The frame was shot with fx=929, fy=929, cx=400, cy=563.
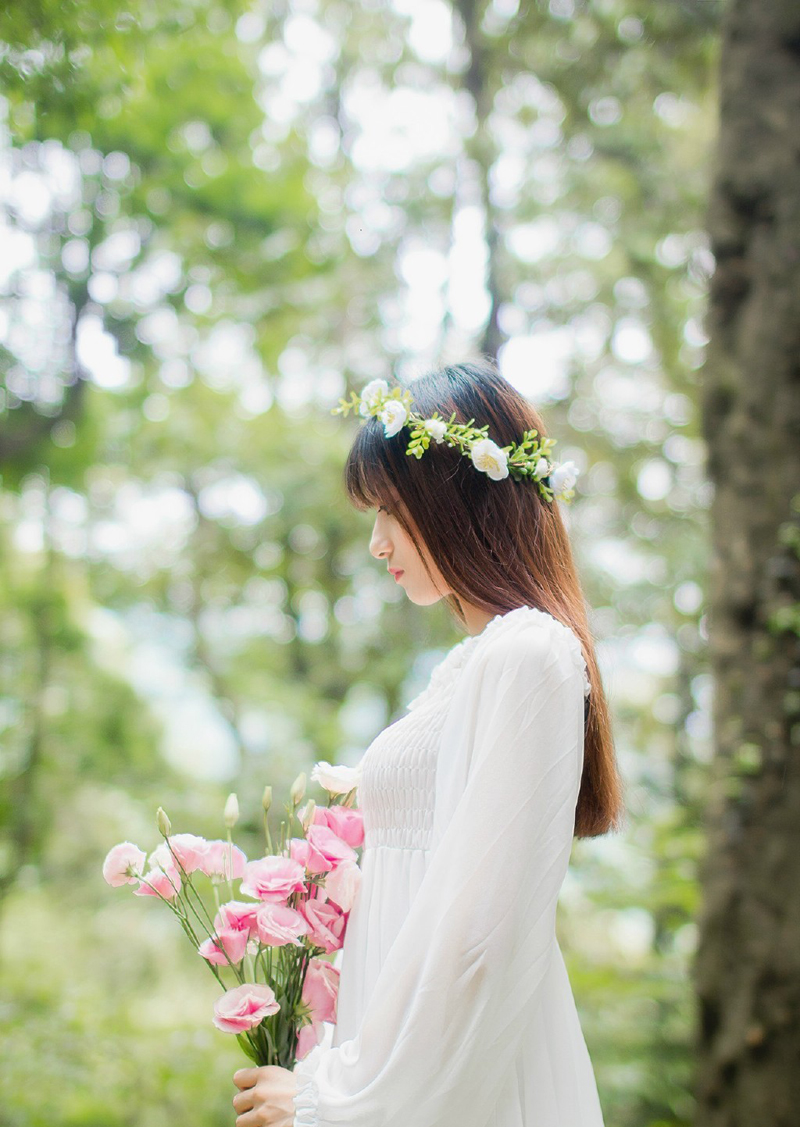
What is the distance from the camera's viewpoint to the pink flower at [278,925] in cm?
126

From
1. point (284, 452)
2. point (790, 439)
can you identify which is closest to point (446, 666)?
point (790, 439)

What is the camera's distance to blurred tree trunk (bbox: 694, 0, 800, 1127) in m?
2.74

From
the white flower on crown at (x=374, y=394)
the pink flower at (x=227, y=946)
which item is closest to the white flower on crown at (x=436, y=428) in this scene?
the white flower on crown at (x=374, y=394)

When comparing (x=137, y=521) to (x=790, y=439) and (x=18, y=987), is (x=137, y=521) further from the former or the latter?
(x=790, y=439)

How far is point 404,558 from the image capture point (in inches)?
55.6

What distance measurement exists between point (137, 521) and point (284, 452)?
215cm

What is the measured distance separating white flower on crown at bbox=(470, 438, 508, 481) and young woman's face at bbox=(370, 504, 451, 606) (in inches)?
5.8

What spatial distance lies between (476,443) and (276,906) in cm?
71

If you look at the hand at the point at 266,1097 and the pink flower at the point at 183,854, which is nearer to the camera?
the hand at the point at 266,1097

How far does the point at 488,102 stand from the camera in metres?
5.33

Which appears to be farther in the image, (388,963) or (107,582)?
(107,582)

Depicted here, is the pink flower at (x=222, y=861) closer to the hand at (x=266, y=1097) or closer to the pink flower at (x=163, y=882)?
the pink flower at (x=163, y=882)

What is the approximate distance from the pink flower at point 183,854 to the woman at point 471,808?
0.25 metres

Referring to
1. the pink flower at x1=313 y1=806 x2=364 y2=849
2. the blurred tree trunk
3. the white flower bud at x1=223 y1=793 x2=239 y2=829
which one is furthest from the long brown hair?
the blurred tree trunk
